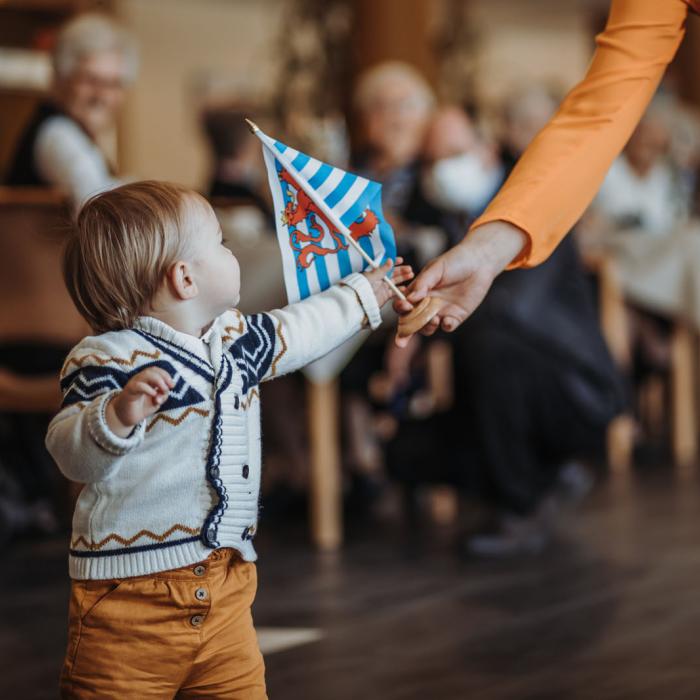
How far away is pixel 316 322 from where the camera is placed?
1.43 m

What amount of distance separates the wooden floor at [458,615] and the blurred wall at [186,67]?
673 cm

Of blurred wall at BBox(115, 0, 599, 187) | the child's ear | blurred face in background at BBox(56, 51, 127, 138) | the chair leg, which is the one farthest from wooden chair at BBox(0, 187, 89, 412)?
blurred wall at BBox(115, 0, 599, 187)

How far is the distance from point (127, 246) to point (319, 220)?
272mm

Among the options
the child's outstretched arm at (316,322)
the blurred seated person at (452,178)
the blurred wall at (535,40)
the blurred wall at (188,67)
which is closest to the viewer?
the child's outstretched arm at (316,322)

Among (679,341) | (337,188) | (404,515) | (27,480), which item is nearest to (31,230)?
(27,480)

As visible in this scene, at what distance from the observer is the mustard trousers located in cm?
131

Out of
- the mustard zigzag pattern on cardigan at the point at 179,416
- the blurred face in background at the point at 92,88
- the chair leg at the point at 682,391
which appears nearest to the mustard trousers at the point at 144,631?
the mustard zigzag pattern on cardigan at the point at 179,416

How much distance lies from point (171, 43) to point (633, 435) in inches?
245

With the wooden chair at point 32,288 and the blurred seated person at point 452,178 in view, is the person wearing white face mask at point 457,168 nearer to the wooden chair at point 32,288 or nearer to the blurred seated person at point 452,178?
the blurred seated person at point 452,178

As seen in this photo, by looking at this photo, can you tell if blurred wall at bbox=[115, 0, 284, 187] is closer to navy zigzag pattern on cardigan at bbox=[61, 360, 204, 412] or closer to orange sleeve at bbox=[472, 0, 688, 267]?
orange sleeve at bbox=[472, 0, 688, 267]

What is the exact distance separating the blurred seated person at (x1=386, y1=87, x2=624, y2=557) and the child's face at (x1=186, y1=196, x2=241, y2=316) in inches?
65.8

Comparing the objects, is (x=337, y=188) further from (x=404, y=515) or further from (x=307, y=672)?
(x=404, y=515)

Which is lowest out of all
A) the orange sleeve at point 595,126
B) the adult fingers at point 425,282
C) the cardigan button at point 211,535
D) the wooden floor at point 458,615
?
the wooden floor at point 458,615

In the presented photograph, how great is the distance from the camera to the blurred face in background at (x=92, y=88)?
3.20 m
